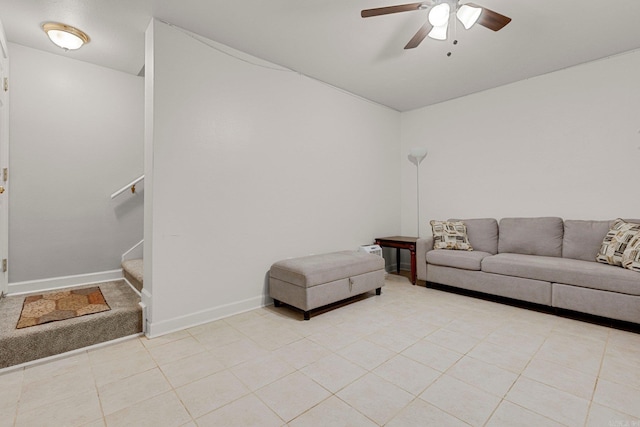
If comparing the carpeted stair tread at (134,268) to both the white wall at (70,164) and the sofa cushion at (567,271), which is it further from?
the sofa cushion at (567,271)

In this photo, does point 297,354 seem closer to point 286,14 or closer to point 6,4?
point 286,14

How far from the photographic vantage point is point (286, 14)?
8.04 feet

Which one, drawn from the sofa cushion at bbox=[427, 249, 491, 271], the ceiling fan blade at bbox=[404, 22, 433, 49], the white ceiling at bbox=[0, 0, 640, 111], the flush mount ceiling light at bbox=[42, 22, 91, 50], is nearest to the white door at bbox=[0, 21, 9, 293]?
the white ceiling at bbox=[0, 0, 640, 111]

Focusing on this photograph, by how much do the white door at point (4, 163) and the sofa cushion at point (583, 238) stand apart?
5.58m

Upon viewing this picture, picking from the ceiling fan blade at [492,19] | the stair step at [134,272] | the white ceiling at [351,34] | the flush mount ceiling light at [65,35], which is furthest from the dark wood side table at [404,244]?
Result: the flush mount ceiling light at [65,35]

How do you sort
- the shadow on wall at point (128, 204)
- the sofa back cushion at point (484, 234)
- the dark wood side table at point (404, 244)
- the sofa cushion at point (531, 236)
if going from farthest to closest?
1. the dark wood side table at point (404, 244)
2. the sofa back cushion at point (484, 234)
3. the shadow on wall at point (128, 204)
4. the sofa cushion at point (531, 236)

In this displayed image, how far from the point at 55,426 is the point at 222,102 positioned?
8.40ft

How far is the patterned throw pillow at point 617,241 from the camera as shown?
8.88ft

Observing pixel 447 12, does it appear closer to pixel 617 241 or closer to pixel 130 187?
pixel 617 241

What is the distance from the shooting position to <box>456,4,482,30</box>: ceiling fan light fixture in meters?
2.01

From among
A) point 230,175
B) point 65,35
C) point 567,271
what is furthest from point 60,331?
point 567,271

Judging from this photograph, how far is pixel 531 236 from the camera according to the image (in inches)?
137

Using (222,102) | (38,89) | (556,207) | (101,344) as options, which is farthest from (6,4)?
(556,207)

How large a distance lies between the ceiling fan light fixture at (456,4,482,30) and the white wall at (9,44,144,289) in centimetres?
358
